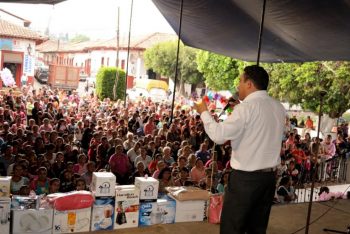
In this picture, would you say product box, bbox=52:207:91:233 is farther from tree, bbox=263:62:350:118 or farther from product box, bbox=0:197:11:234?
tree, bbox=263:62:350:118

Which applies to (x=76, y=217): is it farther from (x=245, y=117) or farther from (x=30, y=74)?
(x=30, y=74)

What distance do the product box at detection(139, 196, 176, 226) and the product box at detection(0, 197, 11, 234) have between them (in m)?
1.39

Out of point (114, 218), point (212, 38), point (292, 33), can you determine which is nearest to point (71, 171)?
point (114, 218)

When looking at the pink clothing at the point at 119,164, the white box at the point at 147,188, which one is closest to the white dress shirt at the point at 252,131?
the white box at the point at 147,188

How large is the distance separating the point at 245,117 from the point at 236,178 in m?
0.45

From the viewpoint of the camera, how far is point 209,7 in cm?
809

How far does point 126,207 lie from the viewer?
15.2 ft

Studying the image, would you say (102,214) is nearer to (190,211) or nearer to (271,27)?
(190,211)

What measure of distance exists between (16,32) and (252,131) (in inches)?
1022

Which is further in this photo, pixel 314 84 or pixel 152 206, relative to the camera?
pixel 314 84

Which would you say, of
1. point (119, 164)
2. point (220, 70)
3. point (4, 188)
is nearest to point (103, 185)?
point (4, 188)

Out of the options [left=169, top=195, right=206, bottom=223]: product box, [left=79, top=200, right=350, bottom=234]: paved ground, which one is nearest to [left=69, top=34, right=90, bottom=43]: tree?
[left=79, top=200, right=350, bottom=234]: paved ground

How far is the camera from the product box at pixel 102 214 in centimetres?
449

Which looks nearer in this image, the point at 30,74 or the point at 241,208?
the point at 241,208
